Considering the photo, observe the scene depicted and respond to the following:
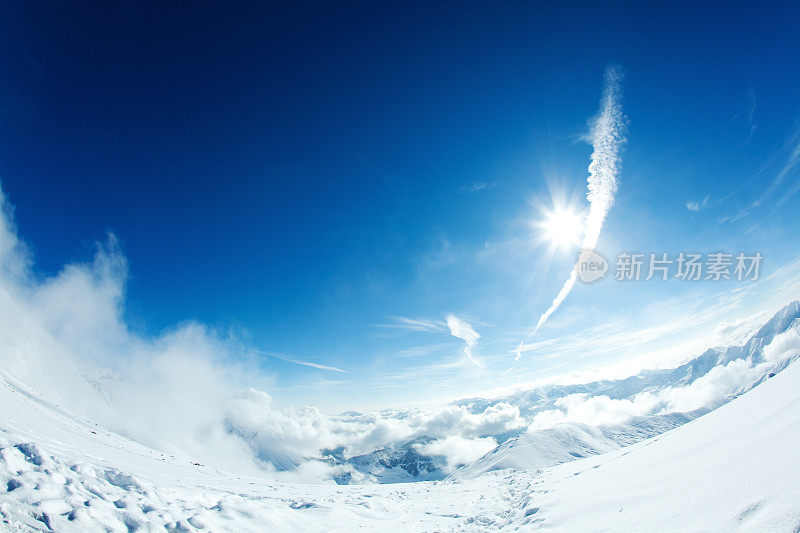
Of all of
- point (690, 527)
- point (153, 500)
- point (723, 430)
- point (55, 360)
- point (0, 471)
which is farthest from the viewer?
point (55, 360)

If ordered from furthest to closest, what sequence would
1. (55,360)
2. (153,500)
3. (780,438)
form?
(55,360) < (153,500) < (780,438)

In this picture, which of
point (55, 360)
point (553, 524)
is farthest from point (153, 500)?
point (55, 360)

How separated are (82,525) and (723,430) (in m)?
20.8

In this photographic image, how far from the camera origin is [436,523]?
60.9 ft

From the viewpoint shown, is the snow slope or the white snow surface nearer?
the snow slope

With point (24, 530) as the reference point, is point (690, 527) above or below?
below

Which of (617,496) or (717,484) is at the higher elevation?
(717,484)

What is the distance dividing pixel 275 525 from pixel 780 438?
18734 mm

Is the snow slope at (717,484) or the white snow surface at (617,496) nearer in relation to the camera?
the snow slope at (717,484)

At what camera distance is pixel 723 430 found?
11.0 m

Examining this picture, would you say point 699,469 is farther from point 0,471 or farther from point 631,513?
point 0,471

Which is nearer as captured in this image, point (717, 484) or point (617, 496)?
point (717, 484)

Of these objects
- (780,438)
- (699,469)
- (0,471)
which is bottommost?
(699,469)

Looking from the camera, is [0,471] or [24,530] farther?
[0,471]
